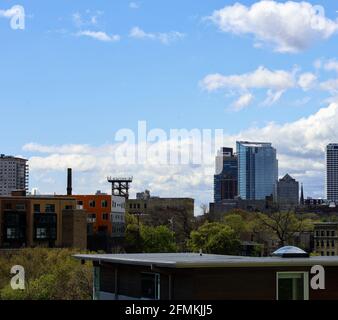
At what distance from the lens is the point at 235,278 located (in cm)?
1400

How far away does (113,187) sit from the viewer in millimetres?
122125

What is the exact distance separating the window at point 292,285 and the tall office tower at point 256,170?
143 m

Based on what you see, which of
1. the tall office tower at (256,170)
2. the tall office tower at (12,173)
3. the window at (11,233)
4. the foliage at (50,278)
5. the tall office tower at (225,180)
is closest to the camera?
the foliage at (50,278)

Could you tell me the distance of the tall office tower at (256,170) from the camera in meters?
160

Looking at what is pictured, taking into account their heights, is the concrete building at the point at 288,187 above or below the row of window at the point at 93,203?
above

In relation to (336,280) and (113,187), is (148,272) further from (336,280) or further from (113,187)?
(113,187)

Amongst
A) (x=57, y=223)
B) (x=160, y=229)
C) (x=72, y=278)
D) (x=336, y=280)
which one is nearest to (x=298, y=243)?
(x=160, y=229)

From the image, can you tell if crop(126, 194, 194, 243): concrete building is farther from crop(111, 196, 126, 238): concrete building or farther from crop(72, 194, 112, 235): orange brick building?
Answer: crop(72, 194, 112, 235): orange brick building

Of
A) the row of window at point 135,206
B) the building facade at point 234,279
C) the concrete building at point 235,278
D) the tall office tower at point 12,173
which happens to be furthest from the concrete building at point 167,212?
the building facade at point 234,279

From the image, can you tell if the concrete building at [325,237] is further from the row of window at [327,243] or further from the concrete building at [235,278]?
the concrete building at [235,278]

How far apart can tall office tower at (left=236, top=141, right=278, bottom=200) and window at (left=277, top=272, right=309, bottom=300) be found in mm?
143125

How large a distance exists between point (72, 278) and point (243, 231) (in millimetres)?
53279
